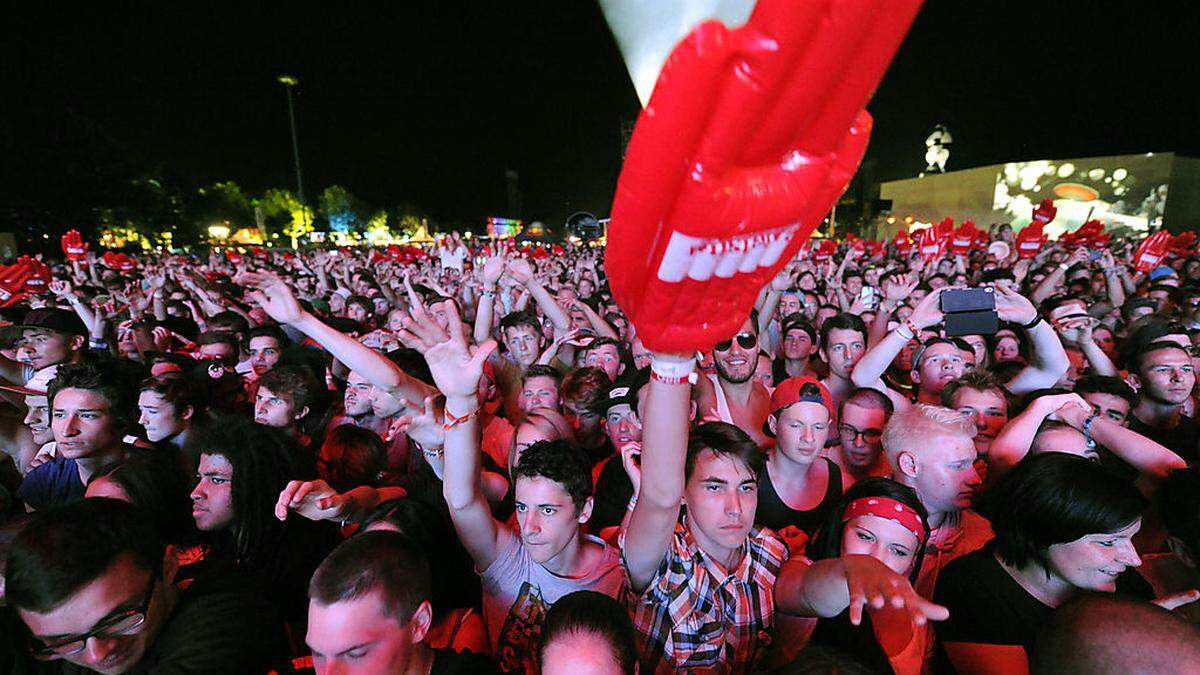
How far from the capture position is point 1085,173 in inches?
1045

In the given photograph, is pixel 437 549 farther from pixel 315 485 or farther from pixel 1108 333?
pixel 1108 333

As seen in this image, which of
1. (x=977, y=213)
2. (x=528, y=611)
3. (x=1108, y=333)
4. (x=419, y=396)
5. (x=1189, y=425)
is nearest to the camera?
(x=528, y=611)

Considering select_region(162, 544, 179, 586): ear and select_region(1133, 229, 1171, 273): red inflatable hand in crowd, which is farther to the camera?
select_region(1133, 229, 1171, 273): red inflatable hand in crowd

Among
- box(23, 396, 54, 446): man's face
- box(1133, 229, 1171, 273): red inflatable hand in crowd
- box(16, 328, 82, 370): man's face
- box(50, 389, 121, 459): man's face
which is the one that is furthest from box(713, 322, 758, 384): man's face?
box(1133, 229, 1171, 273): red inflatable hand in crowd

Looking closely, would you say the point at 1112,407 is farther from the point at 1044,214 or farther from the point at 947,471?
the point at 1044,214

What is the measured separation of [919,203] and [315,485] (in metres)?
38.5

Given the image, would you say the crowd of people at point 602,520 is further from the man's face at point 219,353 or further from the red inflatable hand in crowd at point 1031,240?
the red inflatable hand in crowd at point 1031,240

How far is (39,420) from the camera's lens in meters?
3.35

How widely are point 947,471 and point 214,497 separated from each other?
3312 millimetres

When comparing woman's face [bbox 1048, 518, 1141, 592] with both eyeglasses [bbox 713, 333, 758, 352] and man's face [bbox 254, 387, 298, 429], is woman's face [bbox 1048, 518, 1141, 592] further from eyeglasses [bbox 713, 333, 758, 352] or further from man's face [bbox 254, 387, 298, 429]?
man's face [bbox 254, 387, 298, 429]

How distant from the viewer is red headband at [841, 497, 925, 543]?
1.94m

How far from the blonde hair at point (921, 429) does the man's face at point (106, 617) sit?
9.94 feet

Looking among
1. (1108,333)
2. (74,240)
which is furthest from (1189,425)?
(74,240)

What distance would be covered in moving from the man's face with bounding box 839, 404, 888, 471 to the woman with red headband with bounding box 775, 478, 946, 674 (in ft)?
3.58
